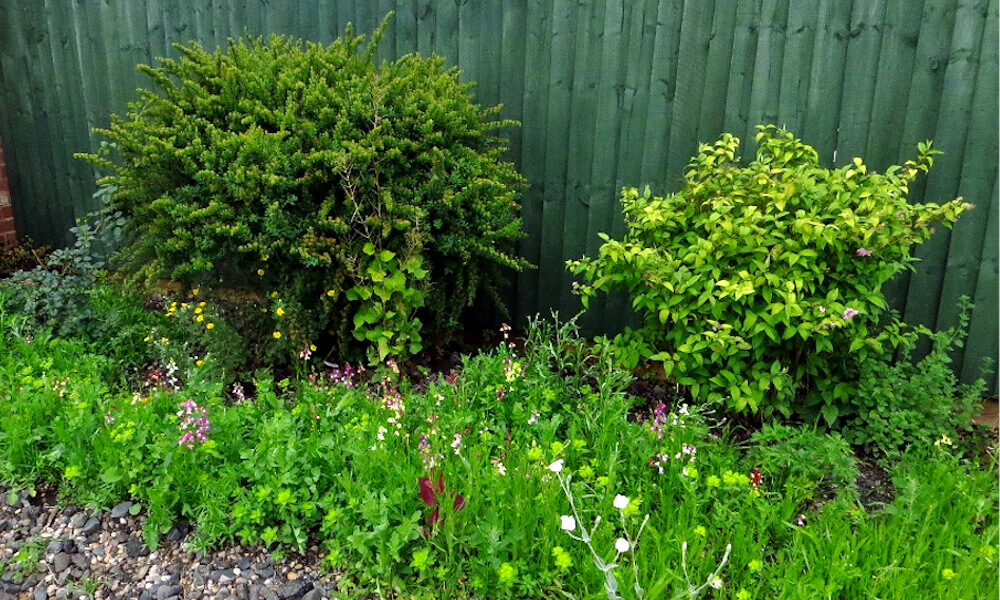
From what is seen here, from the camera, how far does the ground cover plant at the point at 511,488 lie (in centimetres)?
230

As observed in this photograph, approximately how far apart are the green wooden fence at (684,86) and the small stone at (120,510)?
2.43 meters

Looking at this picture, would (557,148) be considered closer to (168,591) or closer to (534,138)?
(534,138)

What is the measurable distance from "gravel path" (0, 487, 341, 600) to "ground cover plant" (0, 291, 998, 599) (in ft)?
0.22

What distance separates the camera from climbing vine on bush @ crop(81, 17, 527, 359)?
3.44 metres

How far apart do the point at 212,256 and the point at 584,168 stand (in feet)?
6.37

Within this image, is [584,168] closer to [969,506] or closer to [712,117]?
[712,117]

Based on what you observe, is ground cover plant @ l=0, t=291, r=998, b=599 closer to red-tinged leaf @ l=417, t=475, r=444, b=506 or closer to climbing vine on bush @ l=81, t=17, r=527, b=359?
red-tinged leaf @ l=417, t=475, r=444, b=506

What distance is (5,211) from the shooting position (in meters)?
6.02

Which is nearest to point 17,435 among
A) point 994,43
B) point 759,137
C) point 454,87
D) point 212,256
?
point 212,256

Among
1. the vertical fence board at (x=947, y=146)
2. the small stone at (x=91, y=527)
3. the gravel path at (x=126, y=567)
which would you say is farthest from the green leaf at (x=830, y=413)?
the small stone at (x=91, y=527)

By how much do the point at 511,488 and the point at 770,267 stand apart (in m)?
1.36

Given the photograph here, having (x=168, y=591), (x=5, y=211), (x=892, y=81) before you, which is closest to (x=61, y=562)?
(x=168, y=591)

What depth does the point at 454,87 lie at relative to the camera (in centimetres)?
383

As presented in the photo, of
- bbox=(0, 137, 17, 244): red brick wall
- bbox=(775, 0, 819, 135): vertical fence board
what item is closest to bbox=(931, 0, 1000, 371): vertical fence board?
bbox=(775, 0, 819, 135): vertical fence board
